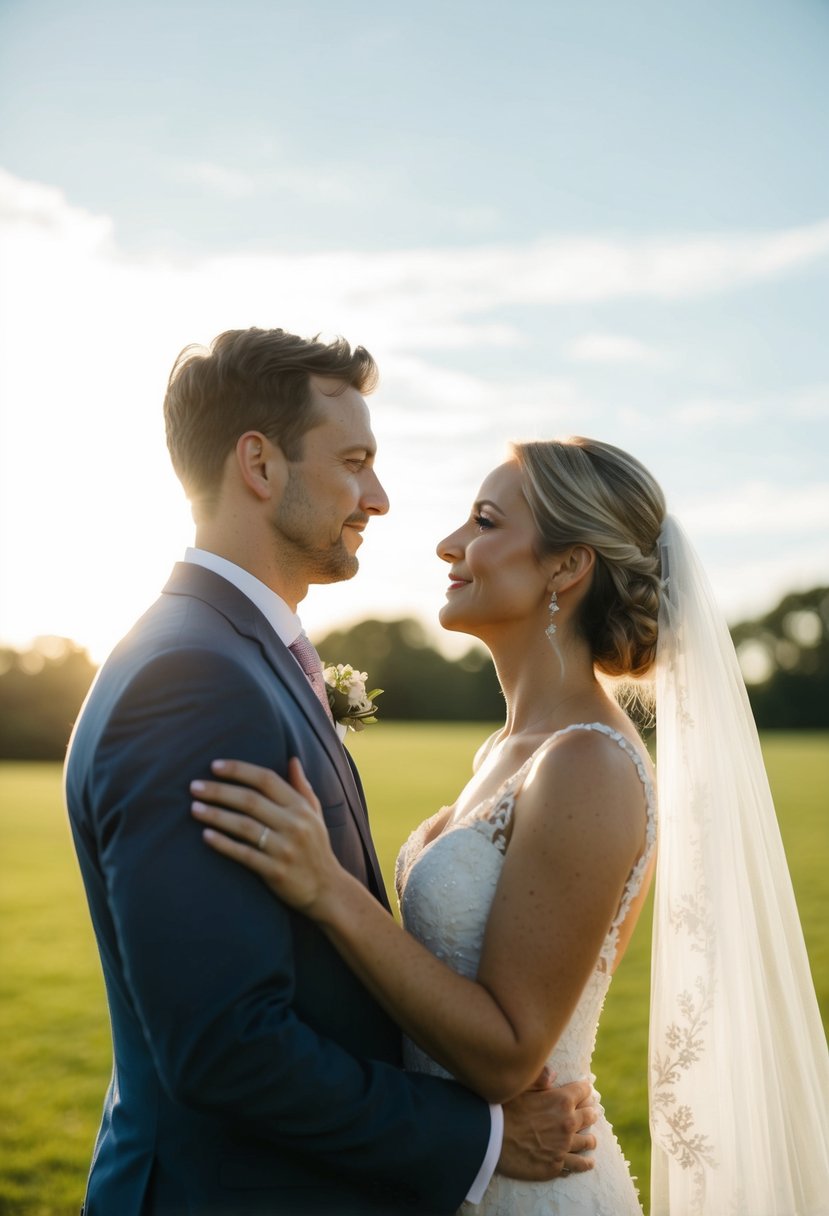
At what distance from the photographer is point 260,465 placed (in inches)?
133

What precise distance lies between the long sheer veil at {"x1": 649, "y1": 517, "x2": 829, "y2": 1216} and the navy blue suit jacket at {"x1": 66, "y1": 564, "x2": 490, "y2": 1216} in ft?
3.42

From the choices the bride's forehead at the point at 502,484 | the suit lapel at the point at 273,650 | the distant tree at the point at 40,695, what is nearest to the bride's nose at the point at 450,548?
the bride's forehead at the point at 502,484

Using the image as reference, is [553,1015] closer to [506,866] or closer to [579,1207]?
[506,866]

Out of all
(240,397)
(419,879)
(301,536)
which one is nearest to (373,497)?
(301,536)

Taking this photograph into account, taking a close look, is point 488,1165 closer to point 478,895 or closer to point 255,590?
point 478,895

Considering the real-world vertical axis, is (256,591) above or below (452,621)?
above

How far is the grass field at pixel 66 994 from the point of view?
7.78 meters

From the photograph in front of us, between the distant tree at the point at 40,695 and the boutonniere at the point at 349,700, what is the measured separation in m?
35.6

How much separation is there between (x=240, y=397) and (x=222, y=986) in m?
1.80

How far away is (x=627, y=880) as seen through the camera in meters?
3.38

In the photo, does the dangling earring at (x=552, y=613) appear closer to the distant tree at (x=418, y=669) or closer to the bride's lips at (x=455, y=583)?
the bride's lips at (x=455, y=583)

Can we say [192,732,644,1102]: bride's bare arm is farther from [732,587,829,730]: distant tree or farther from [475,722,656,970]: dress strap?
[732,587,829,730]: distant tree

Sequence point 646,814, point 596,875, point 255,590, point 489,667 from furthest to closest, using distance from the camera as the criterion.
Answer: point 489,667
point 646,814
point 255,590
point 596,875

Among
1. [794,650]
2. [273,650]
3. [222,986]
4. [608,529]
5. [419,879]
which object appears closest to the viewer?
[222,986]
